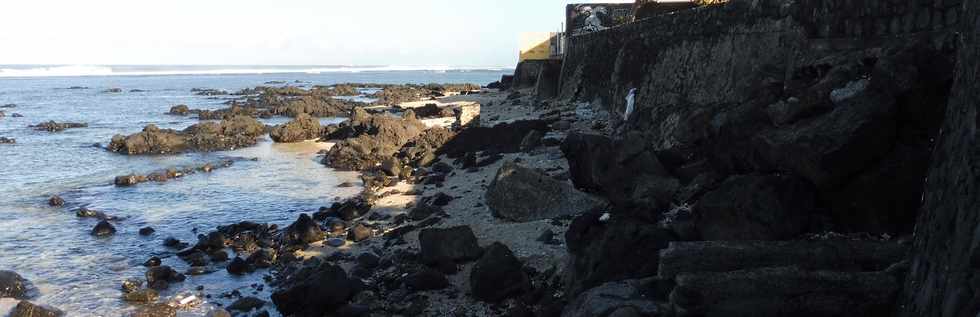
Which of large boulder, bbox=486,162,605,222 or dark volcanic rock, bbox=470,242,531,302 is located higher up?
large boulder, bbox=486,162,605,222

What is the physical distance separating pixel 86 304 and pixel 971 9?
10.9m

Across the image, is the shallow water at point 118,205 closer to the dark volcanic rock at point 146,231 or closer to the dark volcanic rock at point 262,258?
the dark volcanic rock at point 146,231

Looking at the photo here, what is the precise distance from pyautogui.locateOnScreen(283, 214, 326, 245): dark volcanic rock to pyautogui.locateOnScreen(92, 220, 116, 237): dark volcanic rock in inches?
154

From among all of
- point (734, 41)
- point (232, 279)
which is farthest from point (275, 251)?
point (734, 41)

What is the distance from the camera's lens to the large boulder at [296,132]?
29266 mm

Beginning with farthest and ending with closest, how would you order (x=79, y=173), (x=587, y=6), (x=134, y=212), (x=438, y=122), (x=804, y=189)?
(x=587, y=6) → (x=438, y=122) → (x=79, y=173) → (x=134, y=212) → (x=804, y=189)

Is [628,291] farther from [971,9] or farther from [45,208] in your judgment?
[45,208]

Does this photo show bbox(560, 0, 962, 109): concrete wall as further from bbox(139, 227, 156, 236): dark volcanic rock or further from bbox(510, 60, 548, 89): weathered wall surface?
bbox(510, 60, 548, 89): weathered wall surface

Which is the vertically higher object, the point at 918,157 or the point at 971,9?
the point at 971,9

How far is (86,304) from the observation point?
401 inches

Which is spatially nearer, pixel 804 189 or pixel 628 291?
pixel 628 291

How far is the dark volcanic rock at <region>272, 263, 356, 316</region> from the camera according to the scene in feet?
29.2

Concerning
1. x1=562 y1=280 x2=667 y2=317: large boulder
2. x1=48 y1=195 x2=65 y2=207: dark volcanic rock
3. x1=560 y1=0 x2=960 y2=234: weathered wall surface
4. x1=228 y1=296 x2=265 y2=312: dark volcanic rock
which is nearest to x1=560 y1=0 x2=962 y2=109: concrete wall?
x1=560 y1=0 x2=960 y2=234: weathered wall surface

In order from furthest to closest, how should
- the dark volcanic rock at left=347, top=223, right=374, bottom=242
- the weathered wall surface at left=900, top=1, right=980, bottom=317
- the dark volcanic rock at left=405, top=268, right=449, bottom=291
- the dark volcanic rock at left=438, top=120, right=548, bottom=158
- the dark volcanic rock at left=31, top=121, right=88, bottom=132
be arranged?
the dark volcanic rock at left=31, top=121, right=88, bottom=132
the dark volcanic rock at left=438, top=120, right=548, bottom=158
the dark volcanic rock at left=347, top=223, right=374, bottom=242
the dark volcanic rock at left=405, top=268, right=449, bottom=291
the weathered wall surface at left=900, top=1, right=980, bottom=317
